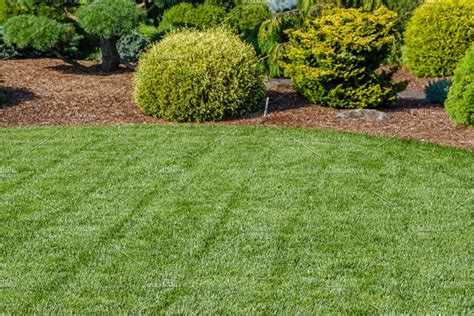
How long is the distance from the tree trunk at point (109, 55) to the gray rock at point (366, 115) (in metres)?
5.48

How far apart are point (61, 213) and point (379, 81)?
673 cm

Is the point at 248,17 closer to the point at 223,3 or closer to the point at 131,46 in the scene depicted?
the point at 131,46

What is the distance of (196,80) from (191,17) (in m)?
5.38

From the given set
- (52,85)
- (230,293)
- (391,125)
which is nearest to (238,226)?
(230,293)

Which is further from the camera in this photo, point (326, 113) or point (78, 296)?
point (326, 113)

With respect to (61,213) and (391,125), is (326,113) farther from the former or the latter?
(61,213)

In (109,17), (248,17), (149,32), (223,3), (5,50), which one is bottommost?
(5,50)

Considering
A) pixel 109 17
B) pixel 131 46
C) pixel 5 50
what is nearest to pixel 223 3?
pixel 131 46

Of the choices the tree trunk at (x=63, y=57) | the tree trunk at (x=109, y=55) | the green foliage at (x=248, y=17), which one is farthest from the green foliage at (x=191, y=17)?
the tree trunk at (x=63, y=57)

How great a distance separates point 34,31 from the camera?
536 inches

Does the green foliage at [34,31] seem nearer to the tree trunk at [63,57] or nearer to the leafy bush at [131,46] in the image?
the tree trunk at [63,57]

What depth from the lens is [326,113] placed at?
11.9 meters

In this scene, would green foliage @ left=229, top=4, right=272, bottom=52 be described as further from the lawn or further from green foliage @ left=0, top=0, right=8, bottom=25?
the lawn

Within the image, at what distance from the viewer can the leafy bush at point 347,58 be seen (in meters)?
11.8
